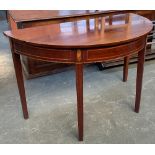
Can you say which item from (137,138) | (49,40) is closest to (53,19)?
(49,40)

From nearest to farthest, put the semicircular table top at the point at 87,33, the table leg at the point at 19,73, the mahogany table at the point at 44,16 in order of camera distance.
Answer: the semicircular table top at the point at 87,33
the table leg at the point at 19,73
the mahogany table at the point at 44,16

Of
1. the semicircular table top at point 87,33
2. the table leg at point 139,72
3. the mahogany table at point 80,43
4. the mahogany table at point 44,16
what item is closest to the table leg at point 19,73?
the mahogany table at point 80,43

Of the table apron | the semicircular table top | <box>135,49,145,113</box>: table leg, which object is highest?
the semicircular table top

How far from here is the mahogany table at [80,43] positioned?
1.22 m

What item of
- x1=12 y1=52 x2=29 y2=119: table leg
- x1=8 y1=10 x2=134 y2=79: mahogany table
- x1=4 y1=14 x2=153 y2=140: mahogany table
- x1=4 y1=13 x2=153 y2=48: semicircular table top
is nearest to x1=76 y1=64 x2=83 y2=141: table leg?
x1=4 y1=14 x2=153 y2=140: mahogany table

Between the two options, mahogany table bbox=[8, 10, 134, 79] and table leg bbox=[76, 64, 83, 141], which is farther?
mahogany table bbox=[8, 10, 134, 79]

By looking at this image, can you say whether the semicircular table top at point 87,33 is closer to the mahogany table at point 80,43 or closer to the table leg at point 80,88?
the mahogany table at point 80,43

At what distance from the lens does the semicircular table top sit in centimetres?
122

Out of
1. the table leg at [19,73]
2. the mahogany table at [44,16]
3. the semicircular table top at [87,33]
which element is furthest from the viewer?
the mahogany table at [44,16]

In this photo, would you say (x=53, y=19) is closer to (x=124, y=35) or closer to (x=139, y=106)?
(x=124, y=35)

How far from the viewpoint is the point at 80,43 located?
1.21m

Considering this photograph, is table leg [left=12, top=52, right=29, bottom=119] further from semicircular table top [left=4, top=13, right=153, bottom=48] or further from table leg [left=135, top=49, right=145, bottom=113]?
table leg [left=135, top=49, right=145, bottom=113]

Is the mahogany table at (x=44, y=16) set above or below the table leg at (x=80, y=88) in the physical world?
above
